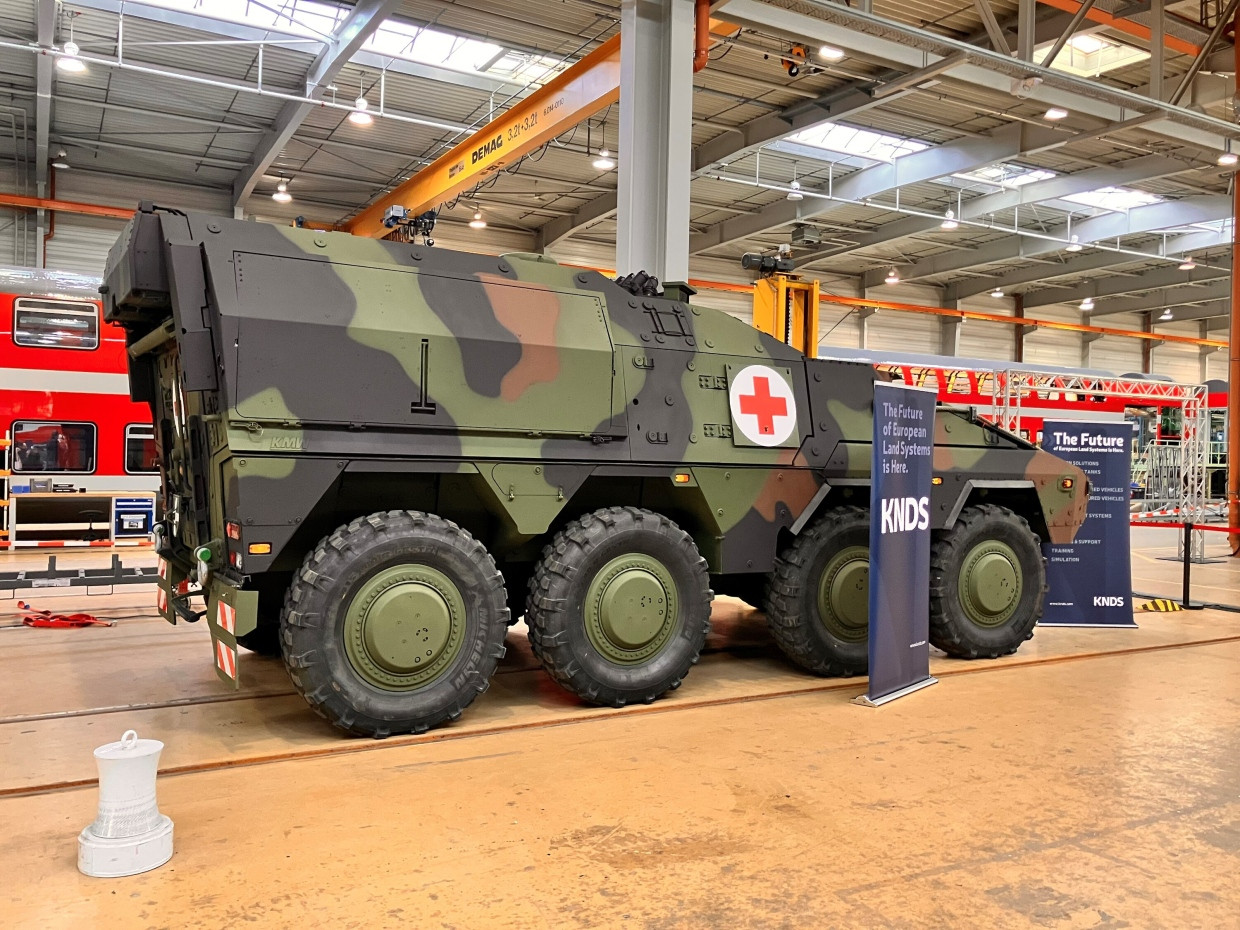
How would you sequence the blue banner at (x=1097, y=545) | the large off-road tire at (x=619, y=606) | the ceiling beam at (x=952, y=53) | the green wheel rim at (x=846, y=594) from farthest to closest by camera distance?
the ceiling beam at (x=952, y=53) < the blue banner at (x=1097, y=545) < the green wheel rim at (x=846, y=594) < the large off-road tire at (x=619, y=606)

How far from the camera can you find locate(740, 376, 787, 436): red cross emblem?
634 centimetres

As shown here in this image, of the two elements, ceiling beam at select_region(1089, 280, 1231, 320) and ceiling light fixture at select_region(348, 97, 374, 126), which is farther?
ceiling beam at select_region(1089, 280, 1231, 320)

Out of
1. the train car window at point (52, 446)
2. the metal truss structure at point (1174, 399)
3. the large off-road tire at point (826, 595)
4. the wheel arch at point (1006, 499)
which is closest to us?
the large off-road tire at point (826, 595)

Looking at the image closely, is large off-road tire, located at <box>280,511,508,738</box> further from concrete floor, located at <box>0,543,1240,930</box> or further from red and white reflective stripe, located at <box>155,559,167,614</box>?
red and white reflective stripe, located at <box>155,559,167,614</box>

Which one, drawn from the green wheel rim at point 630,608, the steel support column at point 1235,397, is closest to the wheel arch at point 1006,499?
the green wheel rim at point 630,608

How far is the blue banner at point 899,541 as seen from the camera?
5859mm

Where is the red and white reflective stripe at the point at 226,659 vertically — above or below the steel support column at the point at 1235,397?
below

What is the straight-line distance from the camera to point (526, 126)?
11859mm

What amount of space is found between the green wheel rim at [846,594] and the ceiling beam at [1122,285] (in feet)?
84.4

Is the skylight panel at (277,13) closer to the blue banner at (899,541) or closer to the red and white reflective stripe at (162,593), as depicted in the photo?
the red and white reflective stripe at (162,593)

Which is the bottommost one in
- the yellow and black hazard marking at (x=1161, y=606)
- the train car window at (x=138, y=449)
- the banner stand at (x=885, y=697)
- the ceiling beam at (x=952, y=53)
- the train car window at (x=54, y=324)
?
the banner stand at (x=885, y=697)

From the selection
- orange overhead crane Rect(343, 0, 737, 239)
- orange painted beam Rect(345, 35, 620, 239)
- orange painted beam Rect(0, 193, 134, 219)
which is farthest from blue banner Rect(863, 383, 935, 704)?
orange painted beam Rect(0, 193, 134, 219)

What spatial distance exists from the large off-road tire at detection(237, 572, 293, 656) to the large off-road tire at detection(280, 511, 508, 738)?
36 cm

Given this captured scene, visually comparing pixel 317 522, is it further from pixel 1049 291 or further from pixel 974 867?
pixel 1049 291
